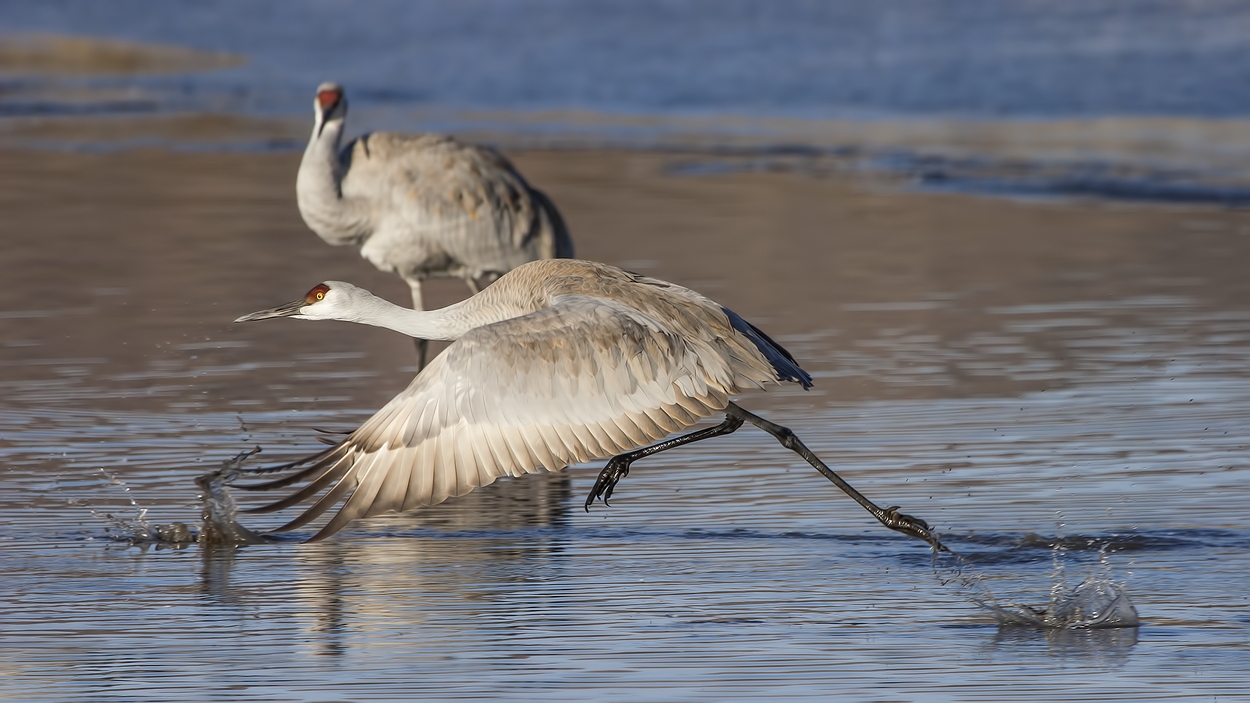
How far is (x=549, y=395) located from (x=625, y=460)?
0.90 meters

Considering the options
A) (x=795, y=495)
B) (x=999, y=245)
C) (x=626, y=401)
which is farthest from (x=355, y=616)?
(x=999, y=245)

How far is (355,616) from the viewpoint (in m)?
5.61

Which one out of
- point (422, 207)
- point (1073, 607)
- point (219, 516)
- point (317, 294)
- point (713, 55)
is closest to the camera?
point (1073, 607)

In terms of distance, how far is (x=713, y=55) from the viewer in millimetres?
21781

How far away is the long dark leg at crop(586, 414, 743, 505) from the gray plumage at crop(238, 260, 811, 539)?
47 cm

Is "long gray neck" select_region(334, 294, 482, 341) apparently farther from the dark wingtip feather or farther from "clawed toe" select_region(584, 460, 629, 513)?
the dark wingtip feather

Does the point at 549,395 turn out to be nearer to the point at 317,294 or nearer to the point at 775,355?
the point at 775,355

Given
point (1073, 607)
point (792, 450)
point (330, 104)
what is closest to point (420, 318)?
point (792, 450)

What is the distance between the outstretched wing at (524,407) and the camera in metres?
5.69

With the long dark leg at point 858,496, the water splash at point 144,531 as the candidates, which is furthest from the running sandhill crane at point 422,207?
the water splash at point 144,531

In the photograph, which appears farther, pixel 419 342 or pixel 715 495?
pixel 419 342

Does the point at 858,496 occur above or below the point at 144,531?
above

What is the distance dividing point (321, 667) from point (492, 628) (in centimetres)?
54

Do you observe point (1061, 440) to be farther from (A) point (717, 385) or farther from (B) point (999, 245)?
(B) point (999, 245)
